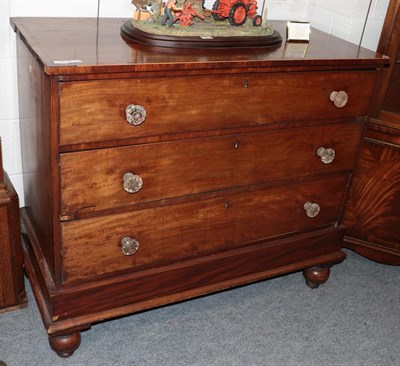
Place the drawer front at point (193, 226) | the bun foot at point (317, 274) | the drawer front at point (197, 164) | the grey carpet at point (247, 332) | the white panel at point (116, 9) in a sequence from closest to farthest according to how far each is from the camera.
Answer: the drawer front at point (197, 164)
the drawer front at point (193, 226)
the grey carpet at point (247, 332)
the white panel at point (116, 9)
the bun foot at point (317, 274)

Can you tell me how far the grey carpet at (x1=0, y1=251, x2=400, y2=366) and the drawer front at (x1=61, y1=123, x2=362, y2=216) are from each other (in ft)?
1.85

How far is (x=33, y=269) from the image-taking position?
6.15 ft

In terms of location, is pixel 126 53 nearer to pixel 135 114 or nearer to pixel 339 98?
pixel 135 114

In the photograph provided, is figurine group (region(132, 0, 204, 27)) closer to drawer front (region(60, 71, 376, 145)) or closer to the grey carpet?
A: drawer front (region(60, 71, 376, 145))

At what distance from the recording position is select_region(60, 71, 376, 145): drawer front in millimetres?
1402

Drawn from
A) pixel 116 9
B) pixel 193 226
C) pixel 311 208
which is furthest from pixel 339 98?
pixel 116 9

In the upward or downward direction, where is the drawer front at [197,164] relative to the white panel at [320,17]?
downward

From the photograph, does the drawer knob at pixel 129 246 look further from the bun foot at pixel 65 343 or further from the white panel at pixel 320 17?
the white panel at pixel 320 17

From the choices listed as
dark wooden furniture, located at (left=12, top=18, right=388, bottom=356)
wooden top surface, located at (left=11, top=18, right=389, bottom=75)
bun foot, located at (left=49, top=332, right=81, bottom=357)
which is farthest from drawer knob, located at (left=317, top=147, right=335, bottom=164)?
bun foot, located at (left=49, top=332, right=81, bottom=357)

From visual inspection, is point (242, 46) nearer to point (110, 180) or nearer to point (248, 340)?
point (110, 180)

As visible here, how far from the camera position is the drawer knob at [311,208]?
1.98 m

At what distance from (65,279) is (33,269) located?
31 cm

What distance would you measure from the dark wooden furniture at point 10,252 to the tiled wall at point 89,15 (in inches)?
6.9

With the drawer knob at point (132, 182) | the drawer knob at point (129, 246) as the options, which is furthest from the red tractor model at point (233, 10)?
the drawer knob at point (129, 246)
